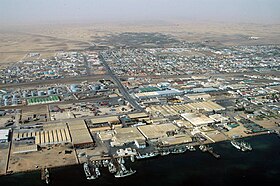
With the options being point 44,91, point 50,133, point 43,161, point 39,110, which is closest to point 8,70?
point 44,91

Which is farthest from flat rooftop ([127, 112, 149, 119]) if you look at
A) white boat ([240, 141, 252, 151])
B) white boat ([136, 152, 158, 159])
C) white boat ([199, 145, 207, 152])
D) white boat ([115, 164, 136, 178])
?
white boat ([240, 141, 252, 151])

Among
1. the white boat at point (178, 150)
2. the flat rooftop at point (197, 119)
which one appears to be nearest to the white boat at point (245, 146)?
the flat rooftop at point (197, 119)

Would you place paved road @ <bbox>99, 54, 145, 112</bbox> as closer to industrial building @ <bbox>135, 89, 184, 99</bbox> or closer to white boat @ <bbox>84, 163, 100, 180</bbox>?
industrial building @ <bbox>135, 89, 184, 99</bbox>

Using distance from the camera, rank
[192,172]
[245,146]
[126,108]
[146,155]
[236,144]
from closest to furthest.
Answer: [192,172] → [146,155] → [245,146] → [236,144] → [126,108]

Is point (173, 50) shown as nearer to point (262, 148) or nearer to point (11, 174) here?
point (262, 148)

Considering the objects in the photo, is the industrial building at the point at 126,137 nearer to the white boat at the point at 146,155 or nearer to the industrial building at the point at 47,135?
the white boat at the point at 146,155

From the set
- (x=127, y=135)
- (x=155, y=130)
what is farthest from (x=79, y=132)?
(x=155, y=130)

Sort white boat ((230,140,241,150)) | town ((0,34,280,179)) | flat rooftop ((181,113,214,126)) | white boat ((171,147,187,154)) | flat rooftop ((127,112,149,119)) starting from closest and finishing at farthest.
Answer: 1. white boat ((171,147,187,154))
2. town ((0,34,280,179))
3. white boat ((230,140,241,150))
4. flat rooftop ((181,113,214,126))
5. flat rooftop ((127,112,149,119))

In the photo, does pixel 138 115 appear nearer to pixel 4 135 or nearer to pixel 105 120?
pixel 105 120
